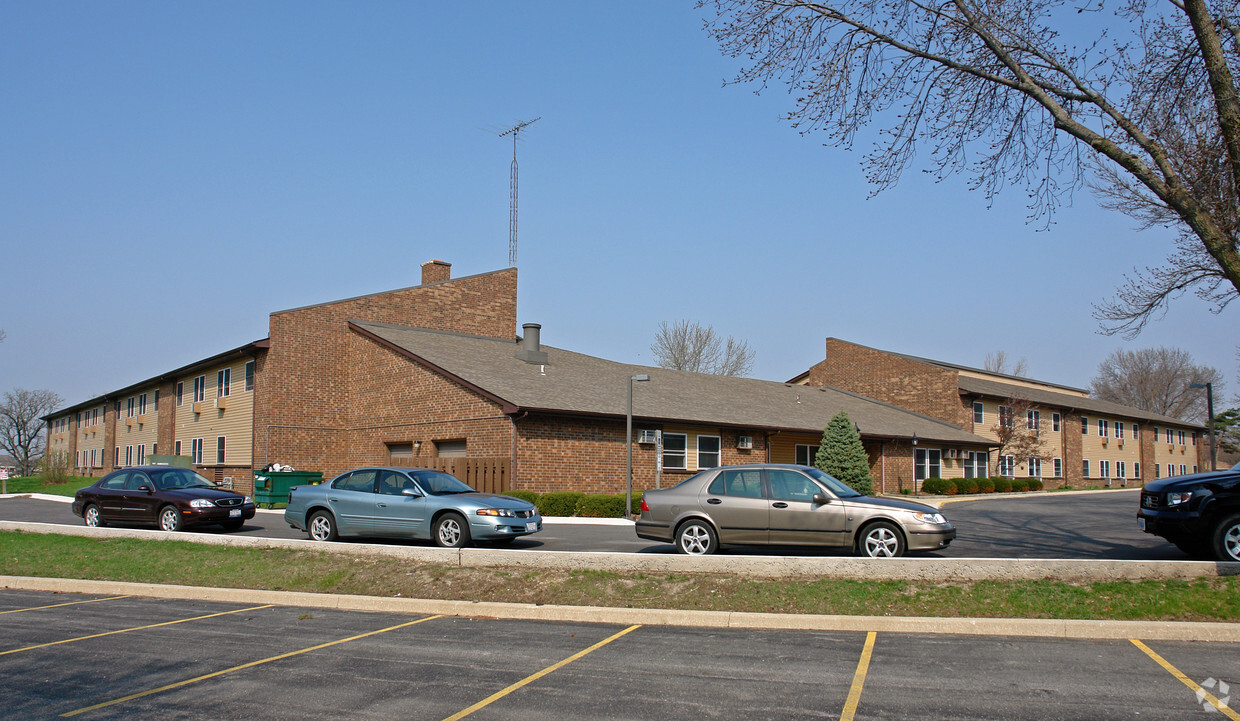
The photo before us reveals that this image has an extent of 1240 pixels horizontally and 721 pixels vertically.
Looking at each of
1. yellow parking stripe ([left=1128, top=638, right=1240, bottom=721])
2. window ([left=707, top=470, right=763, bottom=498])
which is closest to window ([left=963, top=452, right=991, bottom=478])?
window ([left=707, top=470, right=763, bottom=498])

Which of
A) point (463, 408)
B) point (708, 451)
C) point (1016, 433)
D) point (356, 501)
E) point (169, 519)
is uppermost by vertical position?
point (463, 408)

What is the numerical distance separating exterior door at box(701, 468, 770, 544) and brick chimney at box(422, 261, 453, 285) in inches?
954

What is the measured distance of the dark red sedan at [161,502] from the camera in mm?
16938

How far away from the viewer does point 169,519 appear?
17047 millimetres

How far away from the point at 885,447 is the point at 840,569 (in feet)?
86.8

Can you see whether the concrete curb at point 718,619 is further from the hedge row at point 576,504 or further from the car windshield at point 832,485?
the hedge row at point 576,504

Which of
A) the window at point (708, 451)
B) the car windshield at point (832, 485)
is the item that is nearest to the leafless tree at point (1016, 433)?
the window at point (708, 451)

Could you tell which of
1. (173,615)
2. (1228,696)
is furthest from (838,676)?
(173,615)

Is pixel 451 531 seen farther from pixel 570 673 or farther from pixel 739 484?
pixel 570 673

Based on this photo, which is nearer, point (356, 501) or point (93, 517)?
point (356, 501)

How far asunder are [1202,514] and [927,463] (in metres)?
27.9

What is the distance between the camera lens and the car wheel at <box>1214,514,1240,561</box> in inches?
433

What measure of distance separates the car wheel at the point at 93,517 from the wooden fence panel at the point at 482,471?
7.03 metres

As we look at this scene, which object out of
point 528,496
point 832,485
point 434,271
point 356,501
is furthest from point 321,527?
point 434,271
